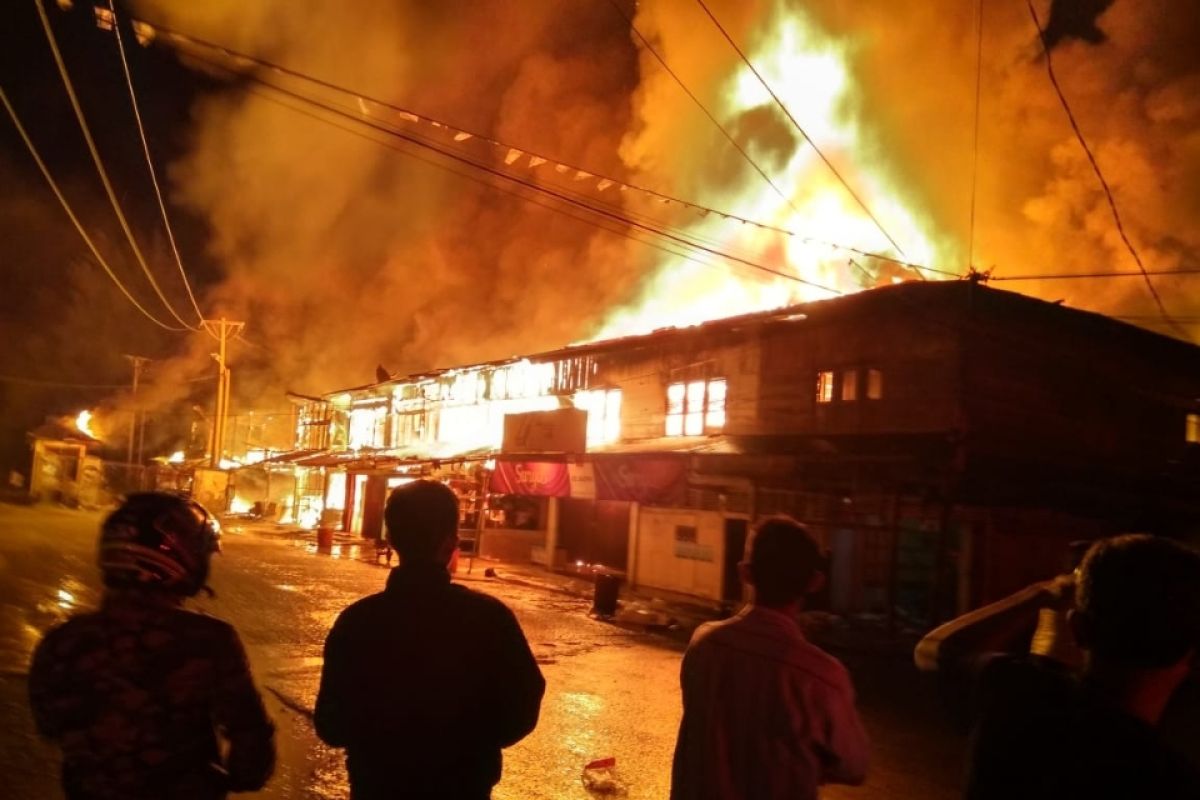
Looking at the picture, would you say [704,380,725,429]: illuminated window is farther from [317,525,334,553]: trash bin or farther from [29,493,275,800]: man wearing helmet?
[29,493,275,800]: man wearing helmet

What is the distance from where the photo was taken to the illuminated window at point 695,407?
66.8ft

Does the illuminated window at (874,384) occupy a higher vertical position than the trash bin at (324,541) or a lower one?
higher

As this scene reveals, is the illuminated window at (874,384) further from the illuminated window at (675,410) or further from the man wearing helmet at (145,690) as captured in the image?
the man wearing helmet at (145,690)

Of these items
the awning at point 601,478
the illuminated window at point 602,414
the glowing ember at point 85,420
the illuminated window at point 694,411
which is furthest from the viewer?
the glowing ember at point 85,420

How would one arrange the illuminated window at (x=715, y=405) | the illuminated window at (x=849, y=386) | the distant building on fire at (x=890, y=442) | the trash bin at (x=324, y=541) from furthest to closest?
the trash bin at (x=324, y=541) < the illuminated window at (x=715, y=405) < the illuminated window at (x=849, y=386) < the distant building on fire at (x=890, y=442)

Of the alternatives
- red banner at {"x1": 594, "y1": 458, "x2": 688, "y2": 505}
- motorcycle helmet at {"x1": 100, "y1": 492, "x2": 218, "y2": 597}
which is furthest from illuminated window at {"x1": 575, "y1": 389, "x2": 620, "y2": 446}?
motorcycle helmet at {"x1": 100, "y1": 492, "x2": 218, "y2": 597}

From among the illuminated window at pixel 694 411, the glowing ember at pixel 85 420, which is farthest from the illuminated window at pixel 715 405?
the glowing ember at pixel 85 420

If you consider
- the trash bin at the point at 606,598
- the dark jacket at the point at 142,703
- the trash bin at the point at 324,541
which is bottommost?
the trash bin at the point at 324,541

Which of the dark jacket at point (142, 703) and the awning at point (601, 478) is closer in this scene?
the dark jacket at point (142, 703)

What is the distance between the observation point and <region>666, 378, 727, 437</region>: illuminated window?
20.4 metres

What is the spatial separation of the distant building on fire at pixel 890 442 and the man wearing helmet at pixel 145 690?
12676mm

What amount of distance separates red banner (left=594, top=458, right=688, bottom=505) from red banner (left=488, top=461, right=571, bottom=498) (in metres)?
1.83

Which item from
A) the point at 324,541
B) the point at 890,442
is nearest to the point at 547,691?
the point at 890,442

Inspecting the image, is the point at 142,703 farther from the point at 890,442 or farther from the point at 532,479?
the point at 532,479
